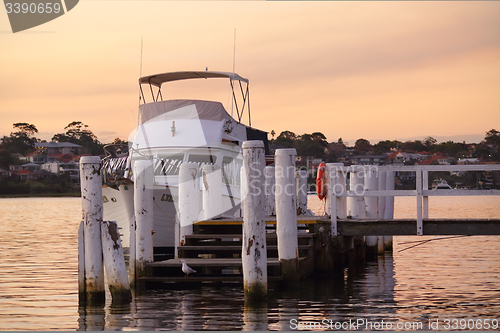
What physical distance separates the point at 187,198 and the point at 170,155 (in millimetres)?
6053

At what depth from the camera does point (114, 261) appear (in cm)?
968

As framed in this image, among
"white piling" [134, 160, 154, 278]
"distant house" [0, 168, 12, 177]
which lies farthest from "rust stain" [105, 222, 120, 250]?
"distant house" [0, 168, 12, 177]

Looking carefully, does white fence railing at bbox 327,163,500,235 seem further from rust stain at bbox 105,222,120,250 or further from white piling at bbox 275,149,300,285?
rust stain at bbox 105,222,120,250

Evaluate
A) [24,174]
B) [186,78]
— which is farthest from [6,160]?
[186,78]

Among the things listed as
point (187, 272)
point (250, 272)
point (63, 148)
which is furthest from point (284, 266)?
point (63, 148)

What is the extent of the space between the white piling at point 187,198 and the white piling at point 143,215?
117 cm

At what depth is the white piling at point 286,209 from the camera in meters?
10.3

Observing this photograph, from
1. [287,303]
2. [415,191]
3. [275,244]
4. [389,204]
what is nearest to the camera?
[287,303]

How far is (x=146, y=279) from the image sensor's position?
1145 centimetres

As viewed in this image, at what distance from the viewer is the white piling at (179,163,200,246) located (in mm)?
12672

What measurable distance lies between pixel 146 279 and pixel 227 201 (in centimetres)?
665

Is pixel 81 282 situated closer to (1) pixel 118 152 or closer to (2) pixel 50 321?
(2) pixel 50 321

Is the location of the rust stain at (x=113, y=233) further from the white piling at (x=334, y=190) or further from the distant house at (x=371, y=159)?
the distant house at (x=371, y=159)

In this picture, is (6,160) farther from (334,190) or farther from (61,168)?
(334,190)
